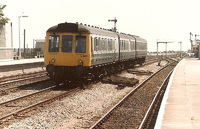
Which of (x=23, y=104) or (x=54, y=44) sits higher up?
(x=54, y=44)

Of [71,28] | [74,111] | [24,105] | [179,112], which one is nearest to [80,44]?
[71,28]

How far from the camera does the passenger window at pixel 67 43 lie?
17.9m

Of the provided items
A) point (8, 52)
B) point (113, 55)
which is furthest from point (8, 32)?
point (113, 55)

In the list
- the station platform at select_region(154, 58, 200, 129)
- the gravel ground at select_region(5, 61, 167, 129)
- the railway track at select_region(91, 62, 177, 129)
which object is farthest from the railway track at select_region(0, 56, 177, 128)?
the station platform at select_region(154, 58, 200, 129)

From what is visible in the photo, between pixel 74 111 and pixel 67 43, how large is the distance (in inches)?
256

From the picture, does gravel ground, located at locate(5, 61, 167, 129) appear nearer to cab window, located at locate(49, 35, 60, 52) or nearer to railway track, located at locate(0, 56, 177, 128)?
railway track, located at locate(0, 56, 177, 128)

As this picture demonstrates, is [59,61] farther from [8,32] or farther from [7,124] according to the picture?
[8,32]

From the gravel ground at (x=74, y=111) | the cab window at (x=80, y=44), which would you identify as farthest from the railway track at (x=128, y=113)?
the cab window at (x=80, y=44)

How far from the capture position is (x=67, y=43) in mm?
17906

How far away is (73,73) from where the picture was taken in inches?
704

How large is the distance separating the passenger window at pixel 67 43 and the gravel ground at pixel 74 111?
7.85 feet

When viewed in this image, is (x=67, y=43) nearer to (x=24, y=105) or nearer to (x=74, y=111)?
(x=24, y=105)

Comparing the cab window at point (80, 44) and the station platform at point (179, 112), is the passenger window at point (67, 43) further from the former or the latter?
the station platform at point (179, 112)

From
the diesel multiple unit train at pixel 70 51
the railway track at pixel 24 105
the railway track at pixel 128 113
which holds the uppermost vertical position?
the diesel multiple unit train at pixel 70 51
